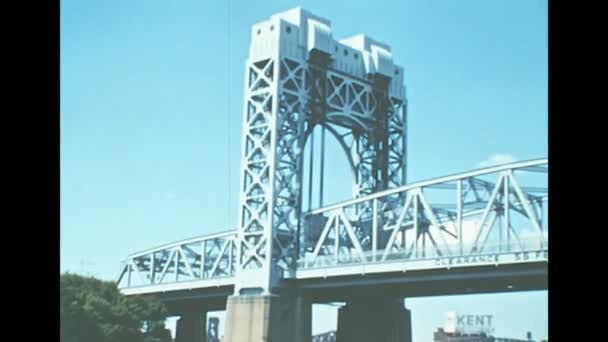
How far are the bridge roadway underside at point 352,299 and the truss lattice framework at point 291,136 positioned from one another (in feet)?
1.18

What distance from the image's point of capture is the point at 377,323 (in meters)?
7.39

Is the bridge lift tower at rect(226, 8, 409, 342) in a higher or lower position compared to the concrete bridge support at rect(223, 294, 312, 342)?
higher

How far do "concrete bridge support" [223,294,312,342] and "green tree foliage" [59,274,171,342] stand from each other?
63cm

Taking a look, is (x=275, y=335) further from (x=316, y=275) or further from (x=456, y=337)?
(x=456, y=337)

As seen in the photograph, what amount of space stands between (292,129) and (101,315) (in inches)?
98.9

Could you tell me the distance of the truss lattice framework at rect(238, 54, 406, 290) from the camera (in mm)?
8188

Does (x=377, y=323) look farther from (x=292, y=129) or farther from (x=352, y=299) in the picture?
(x=292, y=129)

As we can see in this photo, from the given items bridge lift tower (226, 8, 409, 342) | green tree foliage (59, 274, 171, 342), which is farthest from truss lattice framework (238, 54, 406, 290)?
green tree foliage (59, 274, 171, 342)

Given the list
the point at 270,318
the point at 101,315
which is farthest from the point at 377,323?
the point at 101,315

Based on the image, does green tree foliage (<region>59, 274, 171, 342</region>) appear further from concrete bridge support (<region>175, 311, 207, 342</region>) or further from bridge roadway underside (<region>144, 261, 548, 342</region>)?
bridge roadway underside (<region>144, 261, 548, 342</region>)

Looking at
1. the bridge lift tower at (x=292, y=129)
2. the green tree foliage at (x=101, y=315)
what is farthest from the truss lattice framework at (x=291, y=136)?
the green tree foliage at (x=101, y=315)
